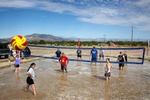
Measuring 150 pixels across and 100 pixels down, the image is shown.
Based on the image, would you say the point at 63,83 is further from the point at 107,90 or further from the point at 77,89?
the point at 107,90

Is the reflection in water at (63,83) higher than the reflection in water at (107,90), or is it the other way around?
the reflection in water at (63,83)

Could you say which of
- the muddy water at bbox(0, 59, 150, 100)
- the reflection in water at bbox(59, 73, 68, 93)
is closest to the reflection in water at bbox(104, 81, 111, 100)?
the muddy water at bbox(0, 59, 150, 100)

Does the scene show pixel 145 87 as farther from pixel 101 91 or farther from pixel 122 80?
pixel 101 91

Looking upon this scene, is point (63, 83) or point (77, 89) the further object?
point (63, 83)

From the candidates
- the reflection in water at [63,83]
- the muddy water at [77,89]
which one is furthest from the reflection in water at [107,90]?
the reflection in water at [63,83]

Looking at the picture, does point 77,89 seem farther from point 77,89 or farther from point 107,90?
point 107,90

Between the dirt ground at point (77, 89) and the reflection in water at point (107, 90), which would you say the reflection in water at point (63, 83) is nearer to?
the dirt ground at point (77, 89)

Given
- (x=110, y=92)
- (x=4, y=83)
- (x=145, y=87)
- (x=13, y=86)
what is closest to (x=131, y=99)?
(x=110, y=92)

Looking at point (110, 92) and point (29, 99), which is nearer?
point (29, 99)

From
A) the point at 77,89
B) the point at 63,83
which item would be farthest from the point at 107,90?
the point at 63,83

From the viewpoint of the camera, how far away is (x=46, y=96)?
25.9ft

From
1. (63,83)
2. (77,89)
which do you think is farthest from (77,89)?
(63,83)

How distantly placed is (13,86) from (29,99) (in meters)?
2.29

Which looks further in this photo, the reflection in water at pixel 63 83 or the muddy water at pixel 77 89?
the reflection in water at pixel 63 83
